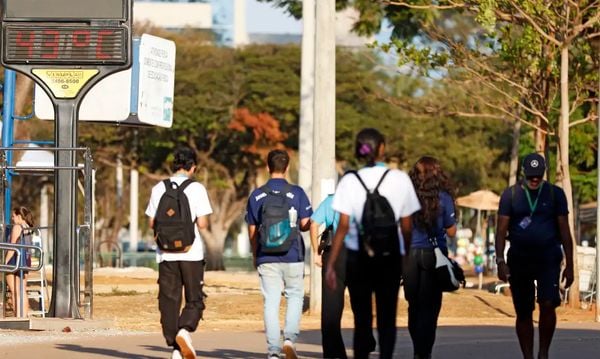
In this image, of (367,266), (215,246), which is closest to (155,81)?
(367,266)

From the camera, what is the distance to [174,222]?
12.5 meters

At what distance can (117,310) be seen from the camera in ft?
72.6

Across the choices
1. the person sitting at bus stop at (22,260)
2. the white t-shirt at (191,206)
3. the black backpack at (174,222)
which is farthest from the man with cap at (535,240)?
the person sitting at bus stop at (22,260)

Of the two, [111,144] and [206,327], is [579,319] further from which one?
[111,144]

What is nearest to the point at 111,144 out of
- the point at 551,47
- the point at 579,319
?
the point at 551,47

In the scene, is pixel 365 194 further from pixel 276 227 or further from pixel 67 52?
pixel 67 52

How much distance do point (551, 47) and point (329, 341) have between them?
14.6 m

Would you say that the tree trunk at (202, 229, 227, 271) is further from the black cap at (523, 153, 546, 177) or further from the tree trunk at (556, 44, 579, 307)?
the black cap at (523, 153, 546, 177)

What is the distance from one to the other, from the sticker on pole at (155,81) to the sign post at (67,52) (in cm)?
732

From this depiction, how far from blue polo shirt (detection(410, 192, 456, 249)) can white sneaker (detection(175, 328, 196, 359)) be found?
6.46ft

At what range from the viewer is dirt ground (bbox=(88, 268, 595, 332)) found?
20141 mm

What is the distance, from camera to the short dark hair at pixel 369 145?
1077 centimetres

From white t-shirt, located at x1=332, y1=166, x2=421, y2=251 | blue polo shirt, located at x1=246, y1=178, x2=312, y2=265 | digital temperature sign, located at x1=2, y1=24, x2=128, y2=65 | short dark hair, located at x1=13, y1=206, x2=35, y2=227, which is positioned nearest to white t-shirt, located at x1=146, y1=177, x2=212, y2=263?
blue polo shirt, located at x1=246, y1=178, x2=312, y2=265

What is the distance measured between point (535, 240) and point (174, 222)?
9.60 feet
